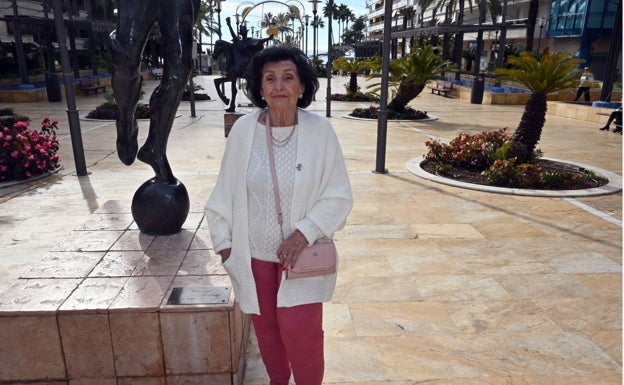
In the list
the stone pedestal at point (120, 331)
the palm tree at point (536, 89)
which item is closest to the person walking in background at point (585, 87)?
the palm tree at point (536, 89)

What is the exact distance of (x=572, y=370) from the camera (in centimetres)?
288

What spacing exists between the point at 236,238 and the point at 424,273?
2.51 metres

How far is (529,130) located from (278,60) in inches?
278

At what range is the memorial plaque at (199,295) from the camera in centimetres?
252

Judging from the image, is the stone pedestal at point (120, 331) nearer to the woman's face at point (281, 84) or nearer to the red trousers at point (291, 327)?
the red trousers at point (291, 327)

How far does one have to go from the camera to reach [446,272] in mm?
4203

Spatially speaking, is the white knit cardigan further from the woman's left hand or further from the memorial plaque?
the memorial plaque

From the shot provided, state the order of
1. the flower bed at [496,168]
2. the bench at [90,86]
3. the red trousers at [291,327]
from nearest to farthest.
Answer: the red trousers at [291,327], the flower bed at [496,168], the bench at [90,86]

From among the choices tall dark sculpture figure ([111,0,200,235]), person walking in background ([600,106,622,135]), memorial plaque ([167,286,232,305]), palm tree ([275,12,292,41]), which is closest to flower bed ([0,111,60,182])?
tall dark sculpture figure ([111,0,200,235])

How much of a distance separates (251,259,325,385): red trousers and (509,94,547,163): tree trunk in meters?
6.76

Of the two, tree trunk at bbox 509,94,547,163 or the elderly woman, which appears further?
tree trunk at bbox 509,94,547,163

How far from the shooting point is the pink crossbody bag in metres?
2.03

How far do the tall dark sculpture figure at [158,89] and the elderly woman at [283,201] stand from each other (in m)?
1.47

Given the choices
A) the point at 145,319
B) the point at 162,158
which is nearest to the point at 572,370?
the point at 145,319
